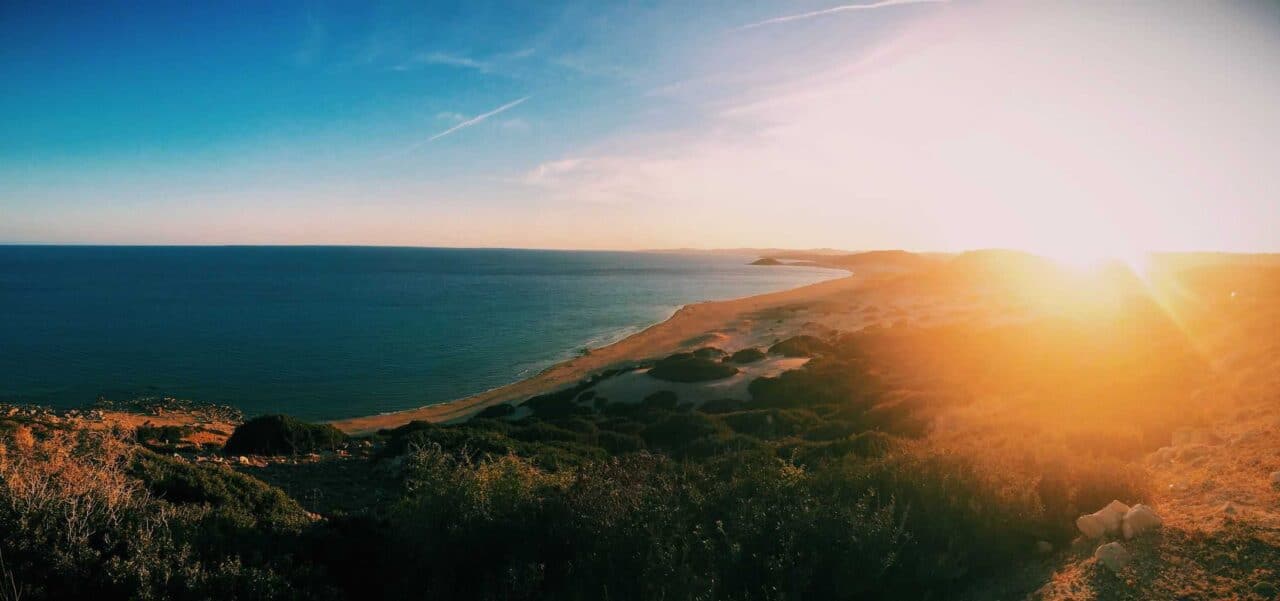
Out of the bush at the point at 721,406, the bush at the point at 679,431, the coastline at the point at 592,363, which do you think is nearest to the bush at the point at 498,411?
the coastline at the point at 592,363

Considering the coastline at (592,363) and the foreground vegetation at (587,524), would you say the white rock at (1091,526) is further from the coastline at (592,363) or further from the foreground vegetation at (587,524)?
the coastline at (592,363)

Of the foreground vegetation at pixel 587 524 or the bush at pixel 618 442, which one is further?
the bush at pixel 618 442

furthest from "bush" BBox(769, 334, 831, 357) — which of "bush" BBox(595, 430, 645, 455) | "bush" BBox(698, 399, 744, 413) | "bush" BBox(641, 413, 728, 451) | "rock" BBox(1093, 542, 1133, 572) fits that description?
"rock" BBox(1093, 542, 1133, 572)

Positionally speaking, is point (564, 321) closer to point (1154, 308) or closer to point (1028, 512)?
point (1154, 308)

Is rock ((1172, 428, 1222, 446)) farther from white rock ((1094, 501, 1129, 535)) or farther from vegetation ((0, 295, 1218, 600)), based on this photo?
white rock ((1094, 501, 1129, 535))

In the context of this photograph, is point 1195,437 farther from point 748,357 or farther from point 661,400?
point 748,357
